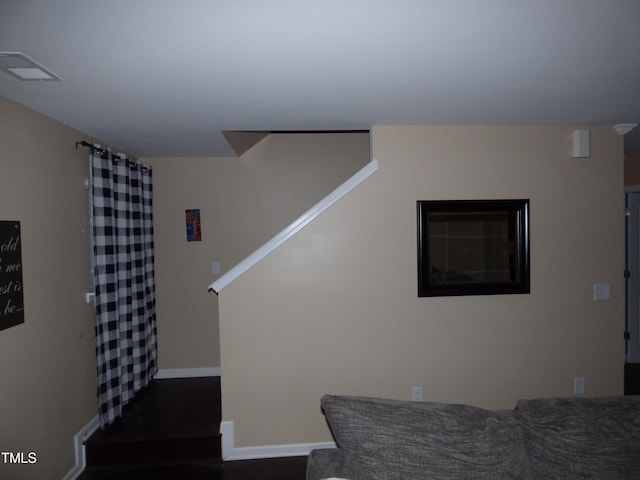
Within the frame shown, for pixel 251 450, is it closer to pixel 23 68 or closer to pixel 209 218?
pixel 209 218

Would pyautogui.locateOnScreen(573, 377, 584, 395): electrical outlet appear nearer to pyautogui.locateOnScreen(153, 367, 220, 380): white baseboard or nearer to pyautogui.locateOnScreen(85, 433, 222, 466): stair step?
pyautogui.locateOnScreen(85, 433, 222, 466): stair step

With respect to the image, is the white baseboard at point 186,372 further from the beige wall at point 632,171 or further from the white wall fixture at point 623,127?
the beige wall at point 632,171

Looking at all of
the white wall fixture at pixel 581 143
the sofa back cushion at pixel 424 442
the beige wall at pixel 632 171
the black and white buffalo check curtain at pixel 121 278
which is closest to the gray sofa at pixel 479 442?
the sofa back cushion at pixel 424 442

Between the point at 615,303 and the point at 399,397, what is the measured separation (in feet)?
6.18

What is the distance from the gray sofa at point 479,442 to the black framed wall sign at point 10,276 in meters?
1.76

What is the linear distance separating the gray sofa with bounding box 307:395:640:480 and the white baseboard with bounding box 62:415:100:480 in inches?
79.5

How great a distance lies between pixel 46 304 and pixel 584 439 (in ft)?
9.68

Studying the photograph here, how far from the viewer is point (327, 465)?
5.29ft

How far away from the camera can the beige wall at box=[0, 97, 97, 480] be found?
6.66 ft

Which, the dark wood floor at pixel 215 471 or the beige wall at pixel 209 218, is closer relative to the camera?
the dark wood floor at pixel 215 471

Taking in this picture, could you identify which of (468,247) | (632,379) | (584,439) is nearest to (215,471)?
(584,439)

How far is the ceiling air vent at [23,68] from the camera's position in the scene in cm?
158

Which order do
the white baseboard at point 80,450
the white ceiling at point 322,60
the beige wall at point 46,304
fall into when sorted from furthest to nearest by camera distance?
the white baseboard at point 80,450, the beige wall at point 46,304, the white ceiling at point 322,60

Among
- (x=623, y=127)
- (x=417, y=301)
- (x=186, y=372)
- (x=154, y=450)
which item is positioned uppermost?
(x=623, y=127)
